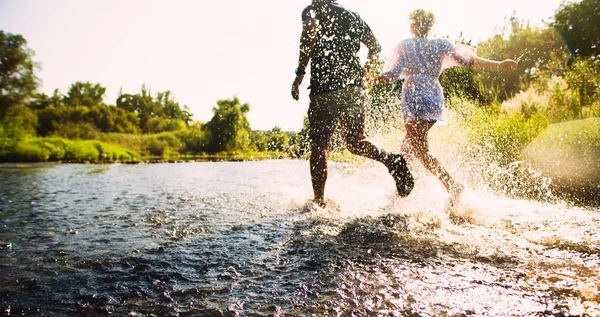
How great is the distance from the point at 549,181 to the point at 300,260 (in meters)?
3.89

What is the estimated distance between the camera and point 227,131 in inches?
2098

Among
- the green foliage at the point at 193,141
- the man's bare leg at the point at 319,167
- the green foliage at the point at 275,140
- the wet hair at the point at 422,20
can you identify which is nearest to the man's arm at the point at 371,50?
the wet hair at the point at 422,20

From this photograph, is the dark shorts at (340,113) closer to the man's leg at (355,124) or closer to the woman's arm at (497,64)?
the man's leg at (355,124)

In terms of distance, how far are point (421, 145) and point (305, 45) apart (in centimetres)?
147

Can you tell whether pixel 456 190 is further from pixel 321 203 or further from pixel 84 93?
pixel 84 93

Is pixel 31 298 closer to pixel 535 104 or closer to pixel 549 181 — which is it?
pixel 549 181

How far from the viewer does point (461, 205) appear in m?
2.72

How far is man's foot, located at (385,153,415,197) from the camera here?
106 inches

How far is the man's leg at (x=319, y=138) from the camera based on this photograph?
3.06 m

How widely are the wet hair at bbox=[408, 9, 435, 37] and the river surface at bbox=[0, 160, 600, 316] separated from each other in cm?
171

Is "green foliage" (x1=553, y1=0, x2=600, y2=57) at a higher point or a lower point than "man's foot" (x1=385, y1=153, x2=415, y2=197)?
higher

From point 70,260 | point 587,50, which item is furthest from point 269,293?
point 587,50

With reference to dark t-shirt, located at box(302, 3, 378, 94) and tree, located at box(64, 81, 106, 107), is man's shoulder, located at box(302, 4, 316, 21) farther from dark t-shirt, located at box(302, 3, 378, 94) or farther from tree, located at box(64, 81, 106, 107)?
tree, located at box(64, 81, 106, 107)

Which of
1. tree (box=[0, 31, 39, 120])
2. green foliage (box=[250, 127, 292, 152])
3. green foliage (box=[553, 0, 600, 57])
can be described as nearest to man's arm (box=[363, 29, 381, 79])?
green foliage (box=[250, 127, 292, 152])
